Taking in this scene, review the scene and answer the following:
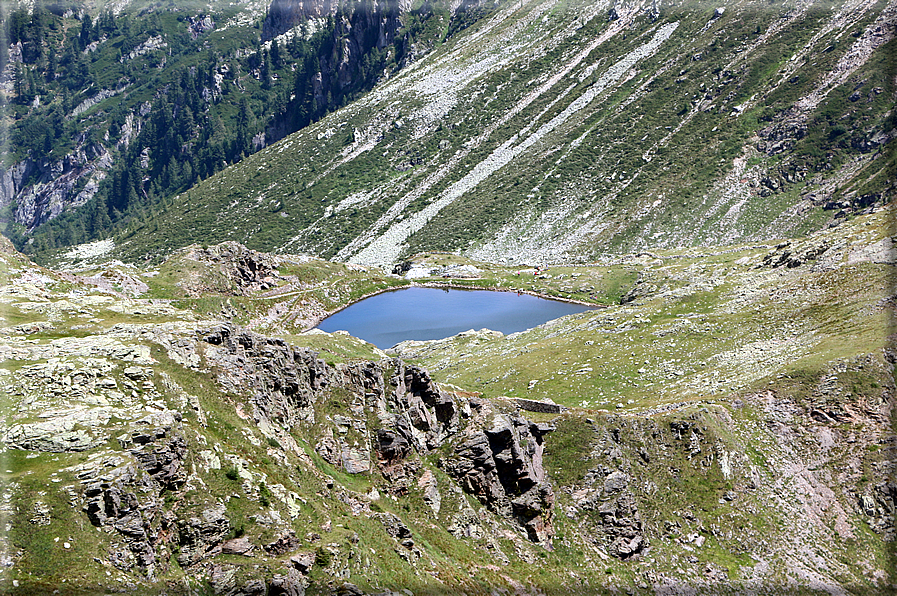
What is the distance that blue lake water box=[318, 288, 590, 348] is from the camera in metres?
109

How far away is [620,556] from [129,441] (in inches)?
1124

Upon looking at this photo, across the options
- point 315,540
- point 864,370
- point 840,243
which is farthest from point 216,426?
point 840,243

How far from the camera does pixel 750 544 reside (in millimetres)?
46344

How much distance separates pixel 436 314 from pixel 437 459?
248 feet

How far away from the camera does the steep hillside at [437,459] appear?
2884 centimetres

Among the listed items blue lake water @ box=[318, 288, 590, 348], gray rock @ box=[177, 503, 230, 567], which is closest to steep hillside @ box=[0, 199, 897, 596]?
gray rock @ box=[177, 503, 230, 567]

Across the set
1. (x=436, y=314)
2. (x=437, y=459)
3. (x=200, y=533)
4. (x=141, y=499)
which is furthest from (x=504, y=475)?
(x=436, y=314)

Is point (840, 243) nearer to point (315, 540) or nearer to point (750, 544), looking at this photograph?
point (750, 544)

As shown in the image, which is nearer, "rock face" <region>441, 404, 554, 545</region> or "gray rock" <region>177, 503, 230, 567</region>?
"gray rock" <region>177, 503, 230, 567</region>

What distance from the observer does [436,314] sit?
392 feet

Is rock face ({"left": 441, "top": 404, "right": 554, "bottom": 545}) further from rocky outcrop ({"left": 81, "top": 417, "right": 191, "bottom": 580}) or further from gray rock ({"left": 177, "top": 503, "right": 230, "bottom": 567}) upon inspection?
rocky outcrop ({"left": 81, "top": 417, "right": 191, "bottom": 580})

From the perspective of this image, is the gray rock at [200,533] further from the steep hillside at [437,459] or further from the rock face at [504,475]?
the rock face at [504,475]

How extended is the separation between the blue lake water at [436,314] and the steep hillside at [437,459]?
32259 millimetres

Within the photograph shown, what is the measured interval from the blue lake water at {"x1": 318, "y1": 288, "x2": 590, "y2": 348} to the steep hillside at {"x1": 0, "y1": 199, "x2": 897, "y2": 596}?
106 feet
